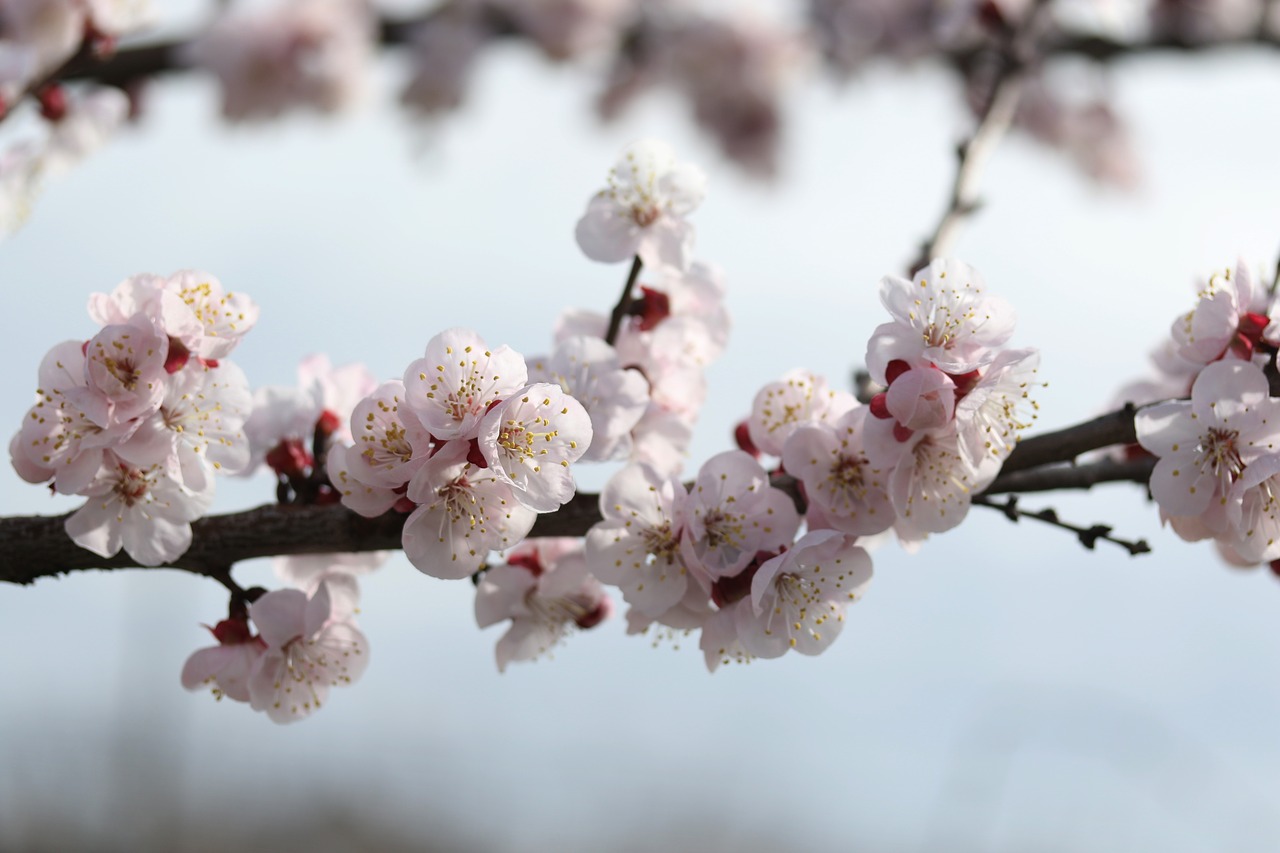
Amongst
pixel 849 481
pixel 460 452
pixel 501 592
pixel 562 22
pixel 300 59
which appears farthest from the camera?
pixel 562 22

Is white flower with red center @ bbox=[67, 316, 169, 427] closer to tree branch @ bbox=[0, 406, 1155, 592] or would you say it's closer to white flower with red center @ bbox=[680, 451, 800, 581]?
tree branch @ bbox=[0, 406, 1155, 592]

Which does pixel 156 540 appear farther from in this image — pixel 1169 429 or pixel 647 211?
pixel 1169 429

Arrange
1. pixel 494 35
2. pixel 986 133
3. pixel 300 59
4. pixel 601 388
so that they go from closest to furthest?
1. pixel 601 388
2. pixel 986 133
3. pixel 300 59
4. pixel 494 35

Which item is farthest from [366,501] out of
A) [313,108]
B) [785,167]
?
[785,167]

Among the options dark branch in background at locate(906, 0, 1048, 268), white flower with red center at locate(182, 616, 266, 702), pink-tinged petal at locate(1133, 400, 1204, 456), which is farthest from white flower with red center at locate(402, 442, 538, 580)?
dark branch in background at locate(906, 0, 1048, 268)

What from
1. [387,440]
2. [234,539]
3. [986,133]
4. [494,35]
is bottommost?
[234,539]

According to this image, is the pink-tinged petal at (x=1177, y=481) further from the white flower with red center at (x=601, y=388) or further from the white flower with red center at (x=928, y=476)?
the white flower with red center at (x=601, y=388)

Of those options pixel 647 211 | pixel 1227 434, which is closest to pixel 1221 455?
pixel 1227 434
